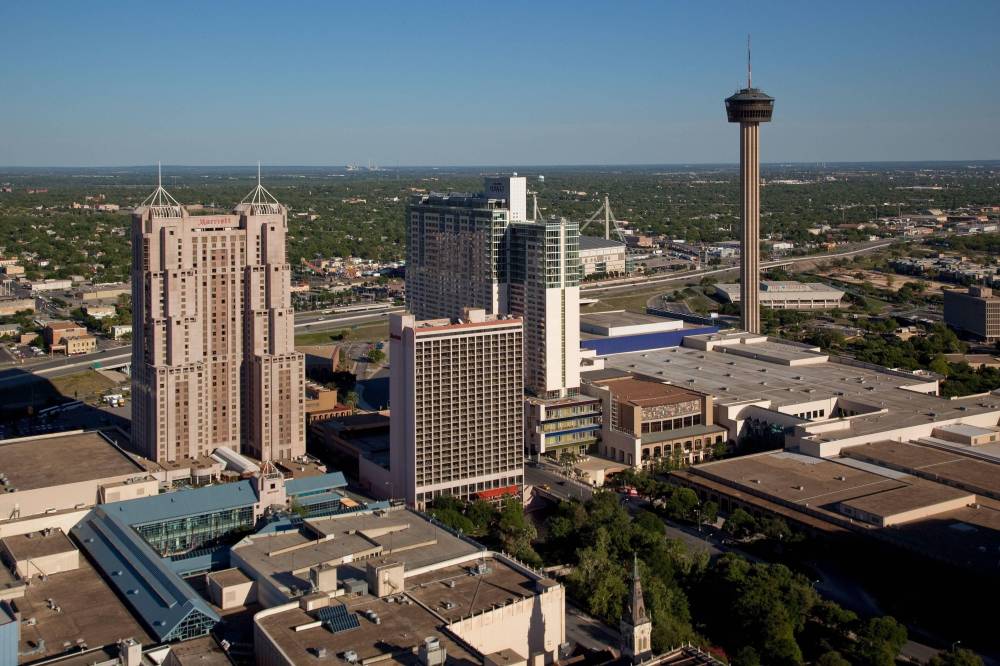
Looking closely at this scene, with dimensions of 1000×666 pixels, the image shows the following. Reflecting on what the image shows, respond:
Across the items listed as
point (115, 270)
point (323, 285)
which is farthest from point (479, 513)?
point (115, 270)

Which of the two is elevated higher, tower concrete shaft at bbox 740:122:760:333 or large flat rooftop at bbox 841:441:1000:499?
tower concrete shaft at bbox 740:122:760:333

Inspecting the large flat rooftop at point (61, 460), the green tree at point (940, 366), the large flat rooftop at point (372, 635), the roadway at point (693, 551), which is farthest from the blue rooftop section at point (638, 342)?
the large flat rooftop at point (372, 635)

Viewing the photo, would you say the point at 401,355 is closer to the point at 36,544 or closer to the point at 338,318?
the point at 36,544

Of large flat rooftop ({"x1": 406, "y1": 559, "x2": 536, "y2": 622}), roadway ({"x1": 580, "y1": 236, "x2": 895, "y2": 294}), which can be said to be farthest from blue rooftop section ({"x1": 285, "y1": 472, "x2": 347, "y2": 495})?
roadway ({"x1": 580, "y1": 236, "x2": 895, "y2": 294})

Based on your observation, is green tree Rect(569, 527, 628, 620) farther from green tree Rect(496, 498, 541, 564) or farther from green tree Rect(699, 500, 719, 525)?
green tree Rect(699, 500, 719, 525)

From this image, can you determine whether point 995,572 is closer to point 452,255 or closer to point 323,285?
point 452,255

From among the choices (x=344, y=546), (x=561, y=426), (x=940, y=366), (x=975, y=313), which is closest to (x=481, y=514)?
(x=344, y=546)
